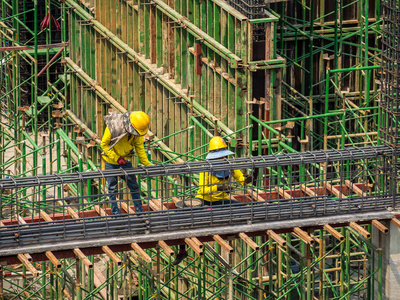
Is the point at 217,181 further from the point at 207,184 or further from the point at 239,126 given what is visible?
the point at 239,126

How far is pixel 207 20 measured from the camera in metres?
32.8

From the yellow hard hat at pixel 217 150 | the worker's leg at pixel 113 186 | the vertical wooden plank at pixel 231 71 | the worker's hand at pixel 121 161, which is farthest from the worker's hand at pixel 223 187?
the vertical wooden plank at pixel 231 71

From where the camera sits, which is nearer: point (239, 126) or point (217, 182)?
Answer: point (217, 182)

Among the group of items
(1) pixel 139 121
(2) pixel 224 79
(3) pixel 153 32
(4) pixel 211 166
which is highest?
(3) pixel 153 32

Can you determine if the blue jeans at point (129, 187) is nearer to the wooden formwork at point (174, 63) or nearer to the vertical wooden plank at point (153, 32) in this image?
the wooden formwork at point (174, 63)

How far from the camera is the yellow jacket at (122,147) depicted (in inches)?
995

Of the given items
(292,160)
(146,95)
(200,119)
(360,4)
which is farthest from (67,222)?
(360,4)

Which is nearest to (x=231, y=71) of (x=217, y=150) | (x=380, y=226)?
(x=217, y=150)

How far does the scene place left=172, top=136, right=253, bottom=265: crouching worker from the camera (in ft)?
83.7

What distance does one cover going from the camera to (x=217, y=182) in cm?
2575

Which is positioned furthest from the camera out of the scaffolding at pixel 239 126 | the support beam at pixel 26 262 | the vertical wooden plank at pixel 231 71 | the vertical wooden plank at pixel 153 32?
the vertical wooden plank at pixel 153 32

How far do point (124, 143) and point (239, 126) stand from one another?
7.19m

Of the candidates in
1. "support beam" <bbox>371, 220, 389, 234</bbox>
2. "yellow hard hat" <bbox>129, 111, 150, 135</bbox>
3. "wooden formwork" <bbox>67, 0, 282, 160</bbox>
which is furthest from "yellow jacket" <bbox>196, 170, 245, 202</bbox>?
"wooden formwork" <bbox>67, 0, 282, 160</bbox>

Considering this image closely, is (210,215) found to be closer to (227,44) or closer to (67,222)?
(67,222)
